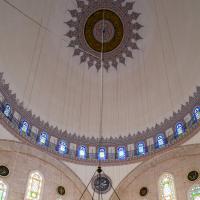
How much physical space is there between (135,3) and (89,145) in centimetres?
808

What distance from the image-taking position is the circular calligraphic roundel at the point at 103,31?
17469 mm

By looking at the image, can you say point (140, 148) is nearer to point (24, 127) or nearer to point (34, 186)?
point (34, 186)

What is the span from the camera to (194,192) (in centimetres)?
1379

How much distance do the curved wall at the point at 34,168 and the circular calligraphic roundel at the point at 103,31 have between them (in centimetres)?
692

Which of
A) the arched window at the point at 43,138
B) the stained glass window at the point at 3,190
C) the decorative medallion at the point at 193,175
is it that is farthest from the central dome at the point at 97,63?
the stained glass window at the point at 3,190

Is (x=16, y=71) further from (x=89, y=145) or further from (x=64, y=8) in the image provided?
(x=89, y=145)

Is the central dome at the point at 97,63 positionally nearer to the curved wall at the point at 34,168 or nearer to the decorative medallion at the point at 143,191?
the curved wall at the point at 34,168

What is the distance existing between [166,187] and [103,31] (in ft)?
29.1

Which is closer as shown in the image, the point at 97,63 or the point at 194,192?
the point at 194,192

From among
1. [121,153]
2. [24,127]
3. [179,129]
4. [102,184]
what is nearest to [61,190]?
[102,184]

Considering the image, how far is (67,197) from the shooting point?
605 inches

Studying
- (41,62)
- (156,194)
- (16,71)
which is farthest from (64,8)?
(156,194)

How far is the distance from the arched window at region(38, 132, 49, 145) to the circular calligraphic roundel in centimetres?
568

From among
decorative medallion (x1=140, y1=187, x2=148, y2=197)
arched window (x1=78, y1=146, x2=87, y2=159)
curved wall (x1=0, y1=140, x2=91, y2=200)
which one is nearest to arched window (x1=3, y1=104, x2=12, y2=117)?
curved wall (x1=0, y1=140, x2=91, y2=200)
